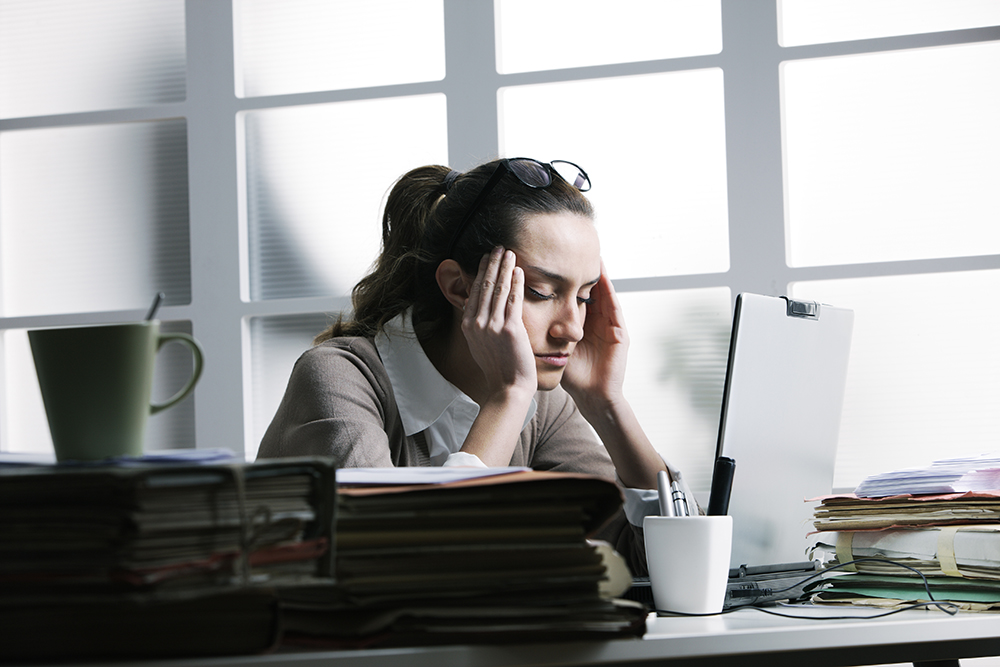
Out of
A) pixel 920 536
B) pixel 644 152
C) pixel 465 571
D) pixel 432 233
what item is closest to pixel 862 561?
pixel 920 536

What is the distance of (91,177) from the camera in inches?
83.0

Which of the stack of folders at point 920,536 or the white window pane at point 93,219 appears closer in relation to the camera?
the stack of folders at point 920,536

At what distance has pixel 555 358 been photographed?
139cm

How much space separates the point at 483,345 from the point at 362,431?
11.1 inches

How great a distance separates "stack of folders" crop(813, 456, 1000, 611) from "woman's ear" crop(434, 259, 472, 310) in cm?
73

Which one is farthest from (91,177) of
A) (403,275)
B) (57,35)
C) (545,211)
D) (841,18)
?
(841,18)

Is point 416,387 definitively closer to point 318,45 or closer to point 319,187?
point 319,187

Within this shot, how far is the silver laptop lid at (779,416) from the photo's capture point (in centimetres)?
90

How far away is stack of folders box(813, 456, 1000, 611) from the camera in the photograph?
772 mm

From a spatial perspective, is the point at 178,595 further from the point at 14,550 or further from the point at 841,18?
A: the point at 841,18

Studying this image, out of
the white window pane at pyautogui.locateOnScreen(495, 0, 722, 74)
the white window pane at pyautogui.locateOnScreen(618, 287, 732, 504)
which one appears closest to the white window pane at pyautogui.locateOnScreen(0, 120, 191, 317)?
the white window pane at pyautogui.locateOnScreen(495, 0, 722, 74)

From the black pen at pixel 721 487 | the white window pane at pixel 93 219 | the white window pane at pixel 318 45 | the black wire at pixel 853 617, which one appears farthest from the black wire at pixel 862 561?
the white window pane at pixel 93 219

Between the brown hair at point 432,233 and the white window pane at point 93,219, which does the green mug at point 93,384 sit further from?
the white window pane at point 93,219

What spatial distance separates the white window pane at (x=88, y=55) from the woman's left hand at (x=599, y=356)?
1.25 m
